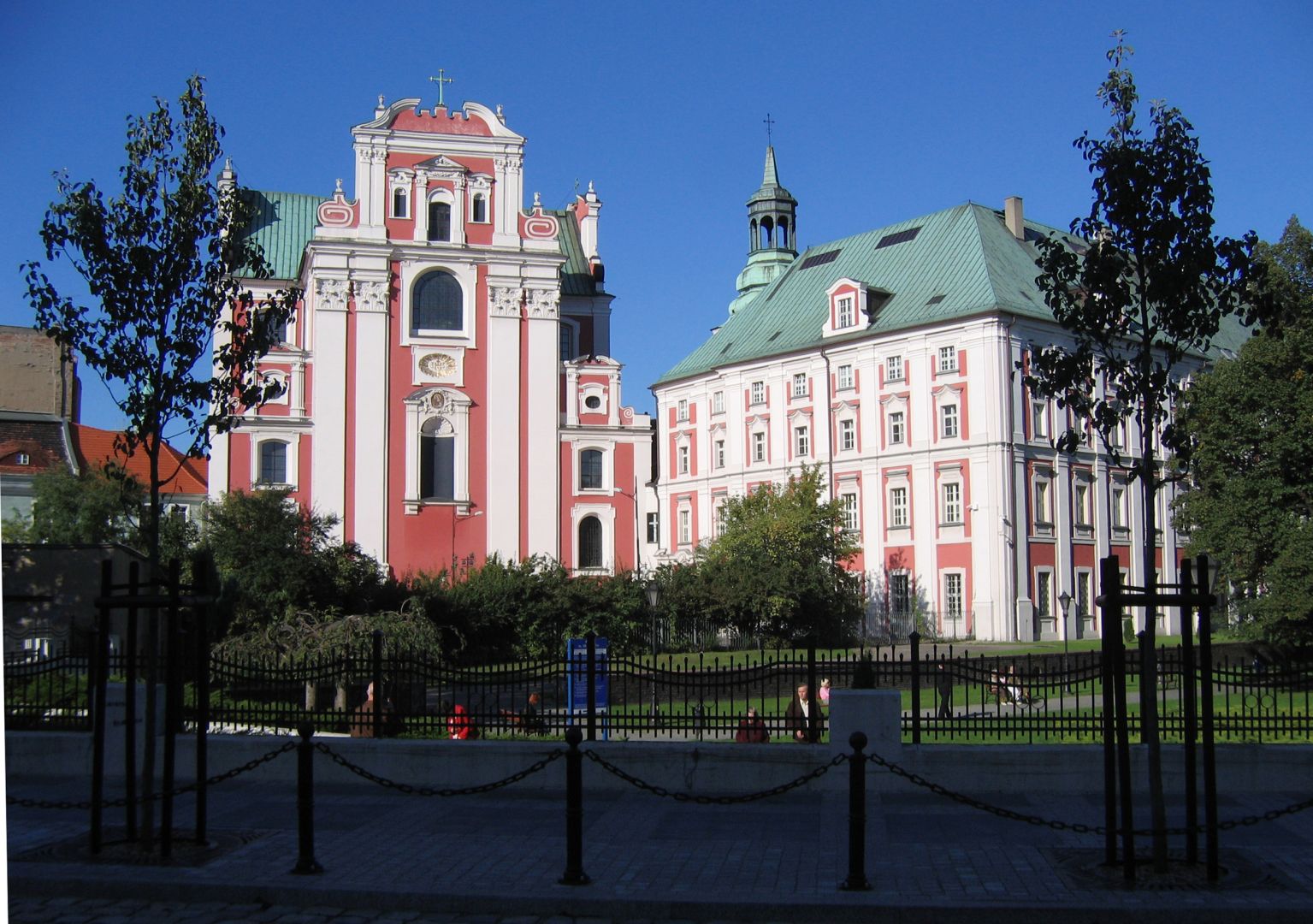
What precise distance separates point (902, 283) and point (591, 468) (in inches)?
775

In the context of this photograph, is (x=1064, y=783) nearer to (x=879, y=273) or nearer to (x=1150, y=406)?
(x=1150, y=406)

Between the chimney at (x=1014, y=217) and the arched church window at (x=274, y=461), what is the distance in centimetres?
3538

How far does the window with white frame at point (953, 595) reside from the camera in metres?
52.5

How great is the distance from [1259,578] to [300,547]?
26631mm

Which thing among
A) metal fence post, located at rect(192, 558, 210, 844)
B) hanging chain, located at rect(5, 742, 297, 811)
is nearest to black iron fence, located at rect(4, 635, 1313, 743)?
hanging chain, located at rect(5, 742, 297, 811)

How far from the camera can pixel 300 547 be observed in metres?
37.1

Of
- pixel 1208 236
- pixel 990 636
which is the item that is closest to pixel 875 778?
pixel 1208 236

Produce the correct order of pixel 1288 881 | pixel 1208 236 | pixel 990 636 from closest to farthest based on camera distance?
pixel 1288 881 → pixel 1208 236 → pixel 990 636

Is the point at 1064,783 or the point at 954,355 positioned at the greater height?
the point at 954,355

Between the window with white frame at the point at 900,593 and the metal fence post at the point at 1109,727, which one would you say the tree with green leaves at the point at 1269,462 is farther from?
the metal fence post at the point at 1109,727

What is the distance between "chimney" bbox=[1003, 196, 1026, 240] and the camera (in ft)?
200

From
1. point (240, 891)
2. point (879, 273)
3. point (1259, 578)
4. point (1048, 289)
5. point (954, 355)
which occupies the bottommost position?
point (240, 891)

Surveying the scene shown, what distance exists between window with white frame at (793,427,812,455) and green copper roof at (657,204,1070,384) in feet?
12.4

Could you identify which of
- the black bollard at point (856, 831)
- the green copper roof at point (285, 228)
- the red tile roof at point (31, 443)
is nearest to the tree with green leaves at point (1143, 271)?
the black bollard at point (856, 831)
